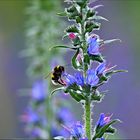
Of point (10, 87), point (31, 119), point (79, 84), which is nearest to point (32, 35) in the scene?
point (31, 119)

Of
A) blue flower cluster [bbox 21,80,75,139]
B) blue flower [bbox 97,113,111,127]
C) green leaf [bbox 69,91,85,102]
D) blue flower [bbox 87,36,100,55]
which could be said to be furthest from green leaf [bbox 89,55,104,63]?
blue flower cluster [bbox 21,80,75,139]

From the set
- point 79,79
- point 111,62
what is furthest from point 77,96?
point 111,62

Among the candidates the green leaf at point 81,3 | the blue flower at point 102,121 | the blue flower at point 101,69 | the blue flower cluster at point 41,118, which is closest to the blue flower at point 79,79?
the blue flower at point 101,69

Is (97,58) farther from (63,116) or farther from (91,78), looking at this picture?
(63,116)

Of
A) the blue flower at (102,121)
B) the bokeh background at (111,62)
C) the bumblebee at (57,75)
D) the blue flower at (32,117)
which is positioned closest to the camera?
the blue flower at (102,121)

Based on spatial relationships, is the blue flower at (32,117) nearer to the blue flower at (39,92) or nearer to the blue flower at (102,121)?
the blue flower at (39,92)

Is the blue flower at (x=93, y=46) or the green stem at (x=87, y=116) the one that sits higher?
the blue flower at (x=93, y=46)

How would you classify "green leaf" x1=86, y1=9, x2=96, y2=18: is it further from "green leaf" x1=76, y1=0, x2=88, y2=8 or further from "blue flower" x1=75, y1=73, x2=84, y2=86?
"blue flower" x1=75, y1=73, x2=84, y2=86
